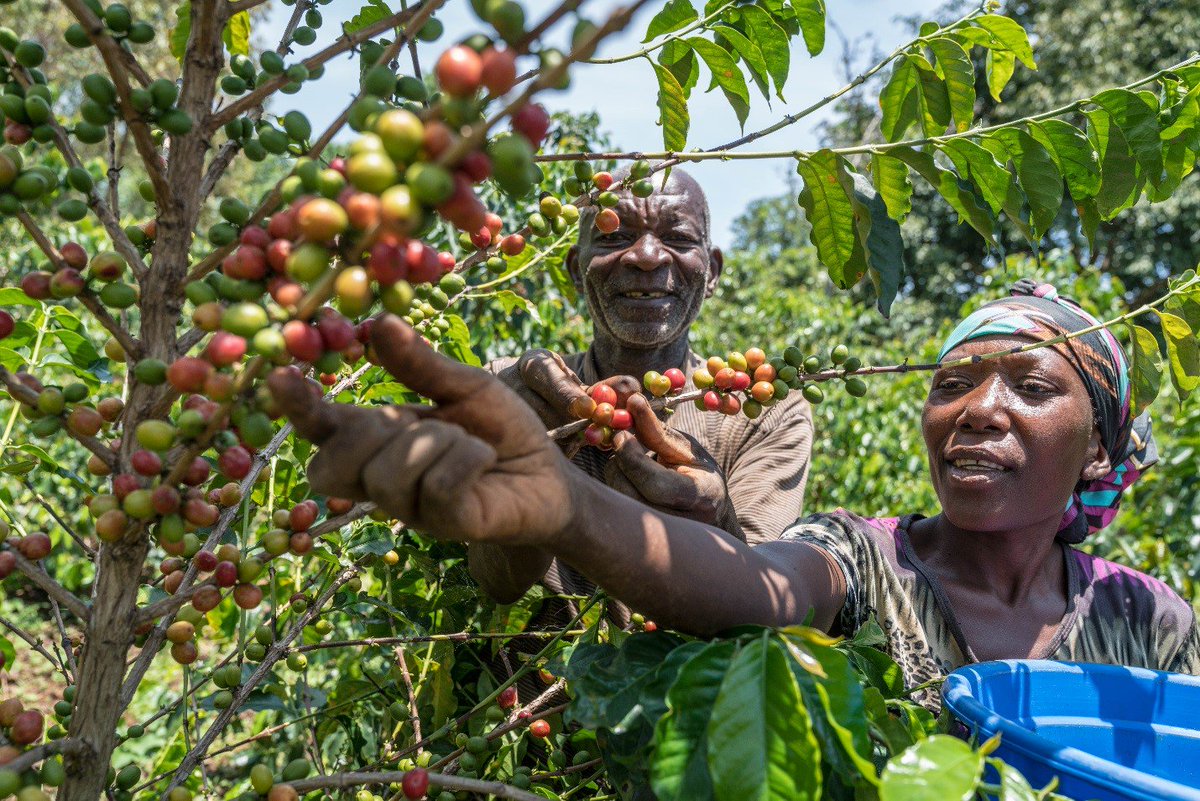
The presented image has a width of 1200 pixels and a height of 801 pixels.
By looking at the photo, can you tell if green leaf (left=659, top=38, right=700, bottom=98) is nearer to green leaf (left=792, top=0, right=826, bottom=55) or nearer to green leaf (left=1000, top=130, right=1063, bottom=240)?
green leaf (left=792, top=0, right=826, bottom=55)

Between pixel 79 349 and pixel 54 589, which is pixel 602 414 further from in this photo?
pixel 79 349

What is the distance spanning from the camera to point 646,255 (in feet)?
7.99

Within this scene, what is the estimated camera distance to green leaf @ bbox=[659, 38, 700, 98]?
1573 mm

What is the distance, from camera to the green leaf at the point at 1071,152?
151 centimetres

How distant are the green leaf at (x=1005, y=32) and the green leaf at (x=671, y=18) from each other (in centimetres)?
50

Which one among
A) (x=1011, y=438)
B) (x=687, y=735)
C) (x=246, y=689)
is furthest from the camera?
(x=1011, y=438)

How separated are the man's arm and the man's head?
1.24 ft

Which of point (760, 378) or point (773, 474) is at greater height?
point (760, 378)

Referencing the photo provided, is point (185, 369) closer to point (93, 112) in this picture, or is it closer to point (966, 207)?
point (93, 112)

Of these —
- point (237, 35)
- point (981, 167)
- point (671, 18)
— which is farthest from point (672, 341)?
point (237, 35)

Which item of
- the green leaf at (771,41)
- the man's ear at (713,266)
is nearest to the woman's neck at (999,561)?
the man's ear at (713,266)

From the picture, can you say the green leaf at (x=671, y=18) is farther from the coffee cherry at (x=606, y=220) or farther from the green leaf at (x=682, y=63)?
the coffee cherry at (x=606, y=220)

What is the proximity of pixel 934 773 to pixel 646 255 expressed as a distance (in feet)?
5.74

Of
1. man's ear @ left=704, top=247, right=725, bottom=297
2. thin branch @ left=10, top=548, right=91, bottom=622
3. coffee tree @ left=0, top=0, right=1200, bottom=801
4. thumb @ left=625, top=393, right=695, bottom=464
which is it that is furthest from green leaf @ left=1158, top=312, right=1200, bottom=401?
thin branch @ left=10, top=548, right=91, bottom=622
